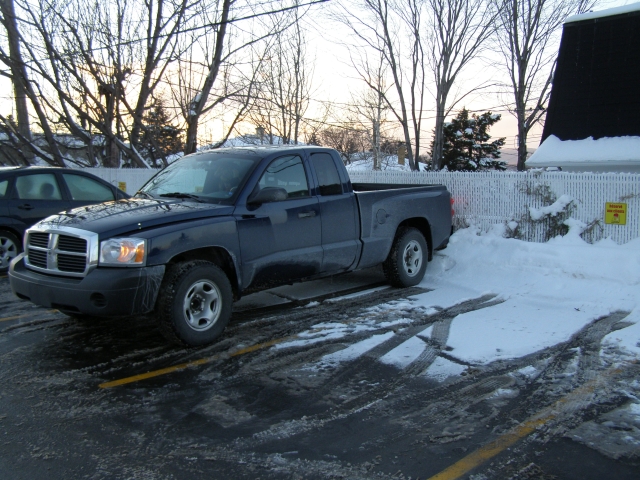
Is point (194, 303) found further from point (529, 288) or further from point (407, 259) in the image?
point (529, 288)

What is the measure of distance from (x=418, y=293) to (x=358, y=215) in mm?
1463

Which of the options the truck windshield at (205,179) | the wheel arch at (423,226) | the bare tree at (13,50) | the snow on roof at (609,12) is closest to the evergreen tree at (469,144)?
the snow on roof at (609,12)

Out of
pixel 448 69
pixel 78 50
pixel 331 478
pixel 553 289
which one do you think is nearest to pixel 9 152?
pixel 78 50

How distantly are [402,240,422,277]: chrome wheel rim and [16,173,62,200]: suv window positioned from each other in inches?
228

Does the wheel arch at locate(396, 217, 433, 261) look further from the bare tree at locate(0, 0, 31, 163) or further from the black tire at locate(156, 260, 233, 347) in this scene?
the bare tree at locate(0, 0, 31, 163)

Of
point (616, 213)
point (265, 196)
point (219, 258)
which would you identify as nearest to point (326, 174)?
point (265, 196)

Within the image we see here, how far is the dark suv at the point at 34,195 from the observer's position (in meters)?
8.84

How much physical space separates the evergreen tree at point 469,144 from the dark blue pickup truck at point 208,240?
38.2 metres

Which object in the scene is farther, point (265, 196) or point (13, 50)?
point (13, 50)

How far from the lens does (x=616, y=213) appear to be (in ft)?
30.6

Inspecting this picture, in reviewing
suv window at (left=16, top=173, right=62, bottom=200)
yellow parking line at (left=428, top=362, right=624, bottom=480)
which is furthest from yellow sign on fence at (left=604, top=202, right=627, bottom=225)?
suv window at (left=16, top=173, right=62, bottom=200)

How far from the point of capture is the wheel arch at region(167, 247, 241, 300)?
213 inches

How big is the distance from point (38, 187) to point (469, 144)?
39348mm

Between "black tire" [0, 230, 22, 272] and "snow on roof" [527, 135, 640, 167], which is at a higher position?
"snow on roof" [527, 135, 640, 167]
